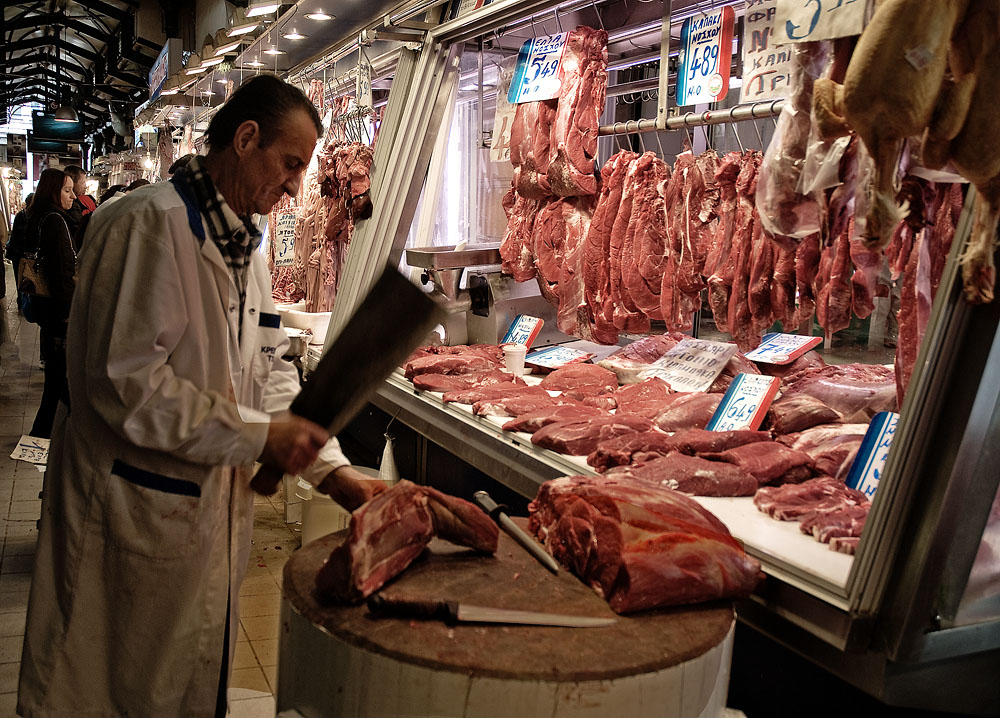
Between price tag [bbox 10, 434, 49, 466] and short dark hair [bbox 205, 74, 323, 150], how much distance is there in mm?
3044

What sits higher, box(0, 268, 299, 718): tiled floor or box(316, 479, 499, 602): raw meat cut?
box(316, 479, 499, 602): raw meat cut

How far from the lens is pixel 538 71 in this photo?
4746mm

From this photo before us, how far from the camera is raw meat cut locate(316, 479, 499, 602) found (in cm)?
186

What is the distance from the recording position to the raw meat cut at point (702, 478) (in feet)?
9.09

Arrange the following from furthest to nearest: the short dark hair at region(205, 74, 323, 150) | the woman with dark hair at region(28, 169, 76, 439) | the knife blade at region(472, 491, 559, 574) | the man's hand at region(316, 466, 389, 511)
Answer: the woman with dark hair at region(28, 169, 76, 439) → the man's hand at region(316, 466, 389, 511) → the short dark hair at region(205, 74, 323, 150) → the knife blade at region(472, 491, 559, 574)

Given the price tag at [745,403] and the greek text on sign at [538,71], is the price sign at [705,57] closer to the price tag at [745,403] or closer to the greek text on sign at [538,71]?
the greek text on sign at [538,71]

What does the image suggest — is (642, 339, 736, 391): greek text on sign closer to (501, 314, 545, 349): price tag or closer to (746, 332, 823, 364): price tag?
(746, 332, 823, 364): price tag

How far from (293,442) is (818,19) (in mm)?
1839

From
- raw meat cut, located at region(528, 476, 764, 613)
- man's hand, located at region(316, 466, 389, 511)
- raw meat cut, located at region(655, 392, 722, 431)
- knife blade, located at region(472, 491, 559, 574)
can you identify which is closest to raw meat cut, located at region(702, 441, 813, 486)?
raw meat cut, located at region(655, 392, 722, 431)

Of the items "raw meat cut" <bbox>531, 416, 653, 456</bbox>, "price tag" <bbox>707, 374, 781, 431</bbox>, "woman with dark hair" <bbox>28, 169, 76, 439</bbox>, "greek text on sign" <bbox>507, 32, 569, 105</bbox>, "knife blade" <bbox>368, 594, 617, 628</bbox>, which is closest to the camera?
"knife blade" <bbox>368, 594, 617, 628</bbox>

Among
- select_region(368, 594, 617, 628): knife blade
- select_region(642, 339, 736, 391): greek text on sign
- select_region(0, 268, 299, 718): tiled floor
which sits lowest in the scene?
select_region(0, 268, 299, 718): tiled floor

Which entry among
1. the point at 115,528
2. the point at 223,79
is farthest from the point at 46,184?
the point at 115,528

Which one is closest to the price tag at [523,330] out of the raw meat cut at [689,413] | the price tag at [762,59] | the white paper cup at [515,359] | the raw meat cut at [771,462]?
the white paper cup at [515,359]

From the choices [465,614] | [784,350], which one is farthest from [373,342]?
[784,350]
